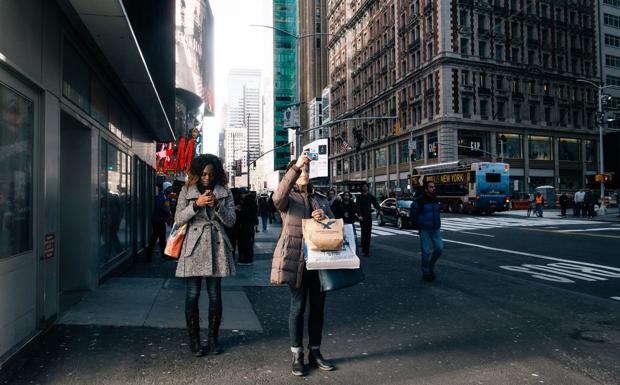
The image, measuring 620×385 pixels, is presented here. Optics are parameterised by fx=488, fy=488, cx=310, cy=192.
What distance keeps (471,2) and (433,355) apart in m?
54.3

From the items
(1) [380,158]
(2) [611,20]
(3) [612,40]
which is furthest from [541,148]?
(2) [611,20]

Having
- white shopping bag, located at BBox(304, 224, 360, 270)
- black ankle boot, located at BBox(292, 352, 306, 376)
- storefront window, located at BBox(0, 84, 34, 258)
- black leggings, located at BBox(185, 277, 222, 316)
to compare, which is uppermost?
storefront window, located at BBox(0, 84, 34, 258)

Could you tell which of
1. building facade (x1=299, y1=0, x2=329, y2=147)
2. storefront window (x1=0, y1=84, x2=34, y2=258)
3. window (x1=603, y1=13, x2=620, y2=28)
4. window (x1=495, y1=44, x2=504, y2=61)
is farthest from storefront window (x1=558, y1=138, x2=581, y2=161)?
storefront window (x1=0, y1=84, x2=34, y2=258)

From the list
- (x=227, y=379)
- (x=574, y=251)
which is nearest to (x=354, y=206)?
(x=574, y=251)

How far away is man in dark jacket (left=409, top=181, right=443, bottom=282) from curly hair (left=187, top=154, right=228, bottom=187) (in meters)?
4.94

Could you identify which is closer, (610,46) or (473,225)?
(473,225)

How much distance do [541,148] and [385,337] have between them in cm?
5661

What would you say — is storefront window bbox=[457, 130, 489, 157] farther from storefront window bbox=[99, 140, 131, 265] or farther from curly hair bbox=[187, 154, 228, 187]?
curly hair bbox=[187, 154, 228, 187]

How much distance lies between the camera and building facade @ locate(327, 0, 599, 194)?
50875 mm

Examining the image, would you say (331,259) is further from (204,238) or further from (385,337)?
(385,337)

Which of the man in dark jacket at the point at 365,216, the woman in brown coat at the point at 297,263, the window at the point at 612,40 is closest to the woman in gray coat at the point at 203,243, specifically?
the woman in brown coat at the point at 297,263

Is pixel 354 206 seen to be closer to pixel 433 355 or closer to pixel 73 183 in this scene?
pixel 73 183

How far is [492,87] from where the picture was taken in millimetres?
52906

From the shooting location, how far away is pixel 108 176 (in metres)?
9.12
